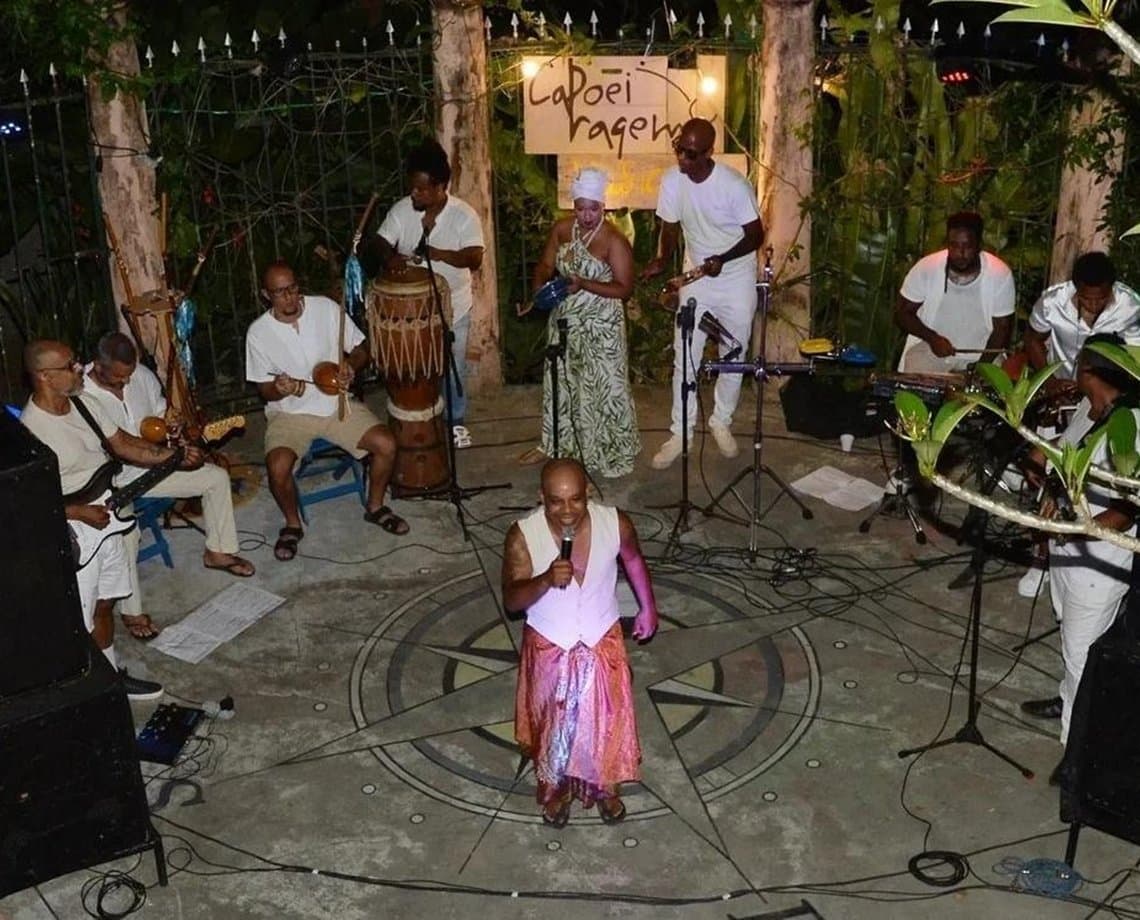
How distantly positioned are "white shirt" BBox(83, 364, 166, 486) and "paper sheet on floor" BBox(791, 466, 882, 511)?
11.8 ft

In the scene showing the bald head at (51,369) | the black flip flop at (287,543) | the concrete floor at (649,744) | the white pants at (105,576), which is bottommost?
the concrete floor at (649,744)

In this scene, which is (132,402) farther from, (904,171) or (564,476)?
(904,171)

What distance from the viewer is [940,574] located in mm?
7730

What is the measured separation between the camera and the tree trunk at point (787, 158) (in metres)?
9.39

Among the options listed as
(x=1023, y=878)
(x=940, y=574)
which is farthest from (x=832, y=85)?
(x=1023, y=878)

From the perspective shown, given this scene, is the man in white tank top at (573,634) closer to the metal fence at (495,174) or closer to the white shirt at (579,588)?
the white shirt at (579,588)

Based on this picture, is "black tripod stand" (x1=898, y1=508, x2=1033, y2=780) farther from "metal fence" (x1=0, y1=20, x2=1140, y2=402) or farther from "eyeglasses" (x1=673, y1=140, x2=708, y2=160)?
"metal fence" (x1=0, y1=20, x2=1140, y2=402)

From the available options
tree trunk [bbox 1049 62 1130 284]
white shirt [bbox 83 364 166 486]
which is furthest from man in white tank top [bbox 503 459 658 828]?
tree trunk [bbox 1049 62 1130 284]

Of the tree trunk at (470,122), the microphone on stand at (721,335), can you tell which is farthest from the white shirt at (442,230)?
the microphone on stand at (721,335)

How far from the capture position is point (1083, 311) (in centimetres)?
732

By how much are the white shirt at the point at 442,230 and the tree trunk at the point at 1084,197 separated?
3.55 m

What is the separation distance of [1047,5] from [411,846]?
14.6 ft

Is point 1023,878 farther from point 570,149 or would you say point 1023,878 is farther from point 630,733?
point 570,149

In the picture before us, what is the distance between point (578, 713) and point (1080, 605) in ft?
6.62
